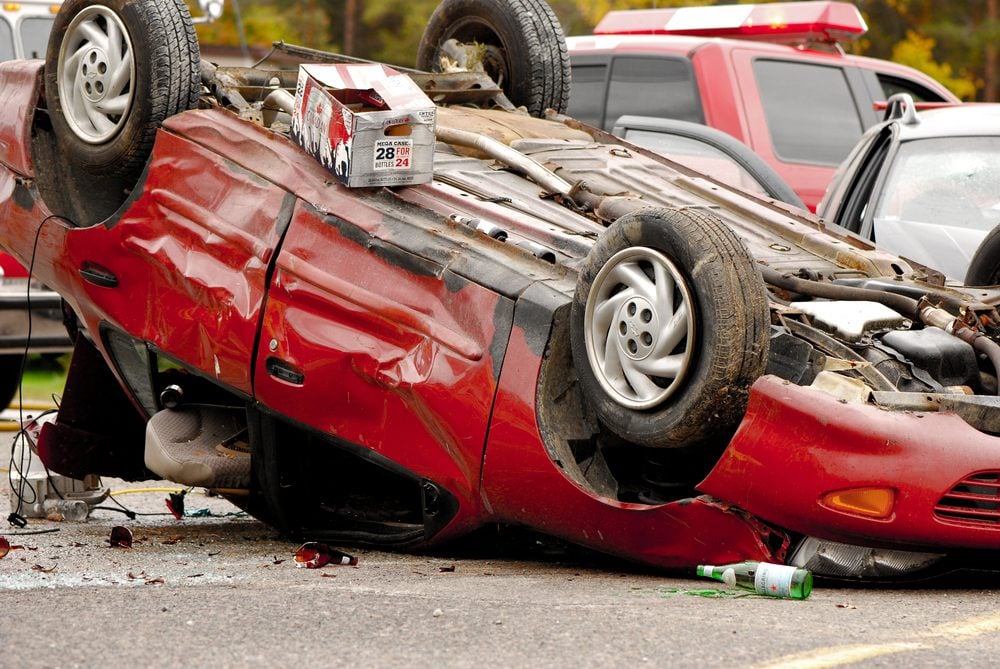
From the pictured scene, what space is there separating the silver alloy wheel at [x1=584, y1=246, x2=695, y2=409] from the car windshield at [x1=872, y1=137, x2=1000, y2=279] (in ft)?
9.27

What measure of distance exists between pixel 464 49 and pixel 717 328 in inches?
131

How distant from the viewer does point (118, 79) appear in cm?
607

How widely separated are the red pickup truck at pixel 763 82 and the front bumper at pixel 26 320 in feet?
12.3

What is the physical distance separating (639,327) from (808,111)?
21.2 ft

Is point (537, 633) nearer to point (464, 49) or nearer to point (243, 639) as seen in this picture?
point (243, 639)

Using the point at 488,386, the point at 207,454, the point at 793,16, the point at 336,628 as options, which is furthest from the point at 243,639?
the point at 793,16

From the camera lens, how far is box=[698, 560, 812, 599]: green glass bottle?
436 centimetres

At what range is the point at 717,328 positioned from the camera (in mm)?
4348

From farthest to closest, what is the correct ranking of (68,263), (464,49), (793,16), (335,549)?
(793,16) < (464,49) < (68,263) < (335,549)

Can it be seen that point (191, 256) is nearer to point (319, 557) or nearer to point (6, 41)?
point (319, 557)

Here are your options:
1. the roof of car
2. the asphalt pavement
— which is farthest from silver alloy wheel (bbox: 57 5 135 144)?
the roof of car

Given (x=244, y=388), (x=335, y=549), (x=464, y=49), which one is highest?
(x=464, y=49)

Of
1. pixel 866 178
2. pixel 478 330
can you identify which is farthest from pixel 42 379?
pixel 478 330

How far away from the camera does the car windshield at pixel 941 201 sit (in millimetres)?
7051
